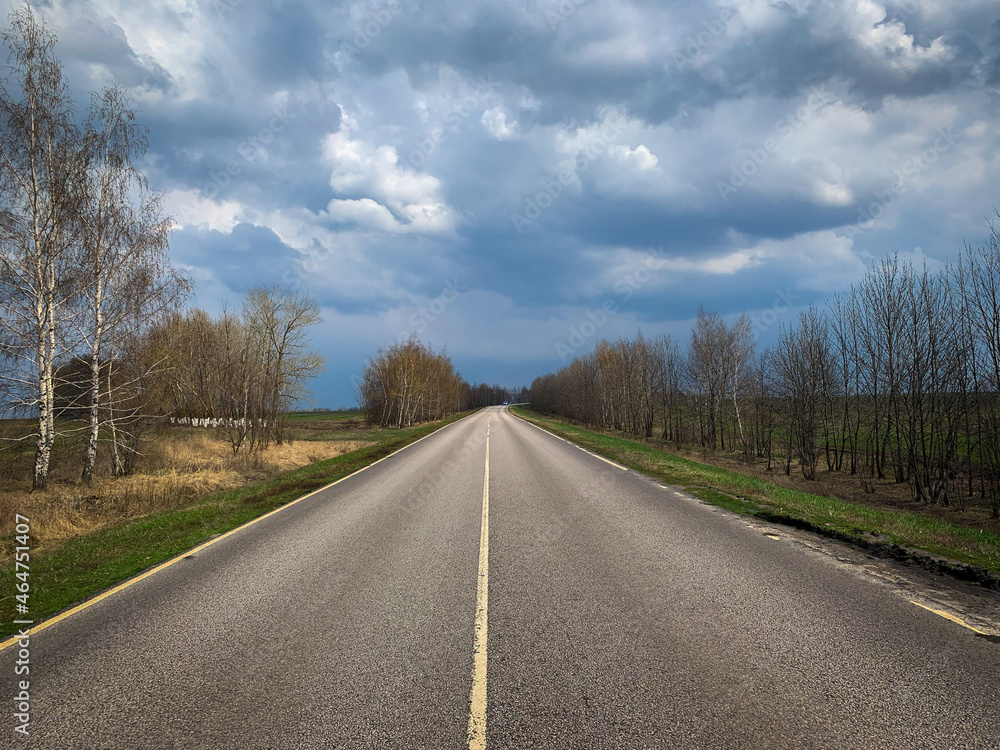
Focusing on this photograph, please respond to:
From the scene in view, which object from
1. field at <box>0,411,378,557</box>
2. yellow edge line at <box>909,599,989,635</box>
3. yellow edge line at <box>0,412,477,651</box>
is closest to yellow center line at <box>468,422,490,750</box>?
yellow edge line at <box>0,412,477,651</box>

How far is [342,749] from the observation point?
2.80m

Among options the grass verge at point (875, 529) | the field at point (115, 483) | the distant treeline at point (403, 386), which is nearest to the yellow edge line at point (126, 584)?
the field at point (115, 483)

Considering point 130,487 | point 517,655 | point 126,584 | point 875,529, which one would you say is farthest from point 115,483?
point 875,529

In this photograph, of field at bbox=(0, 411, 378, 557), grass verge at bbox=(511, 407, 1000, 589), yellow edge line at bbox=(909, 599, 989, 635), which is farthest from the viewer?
field at bbox=(0, 411, 378, 557)

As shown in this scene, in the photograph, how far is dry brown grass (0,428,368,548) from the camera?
9.98 metres

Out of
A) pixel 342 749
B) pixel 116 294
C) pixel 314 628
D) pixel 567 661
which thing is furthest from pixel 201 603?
pixel 116 294

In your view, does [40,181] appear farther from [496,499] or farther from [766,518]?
[766,518]

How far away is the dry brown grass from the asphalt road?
5915 millimetres

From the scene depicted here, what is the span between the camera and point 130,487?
1329 centimetres

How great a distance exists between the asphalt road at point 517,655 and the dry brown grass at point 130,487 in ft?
19.4

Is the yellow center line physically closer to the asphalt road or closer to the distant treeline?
the asphalt road

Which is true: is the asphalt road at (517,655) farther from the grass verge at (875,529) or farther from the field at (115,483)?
the field at (115,483)

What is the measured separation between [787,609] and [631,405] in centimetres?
5618

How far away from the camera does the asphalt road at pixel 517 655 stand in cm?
298
